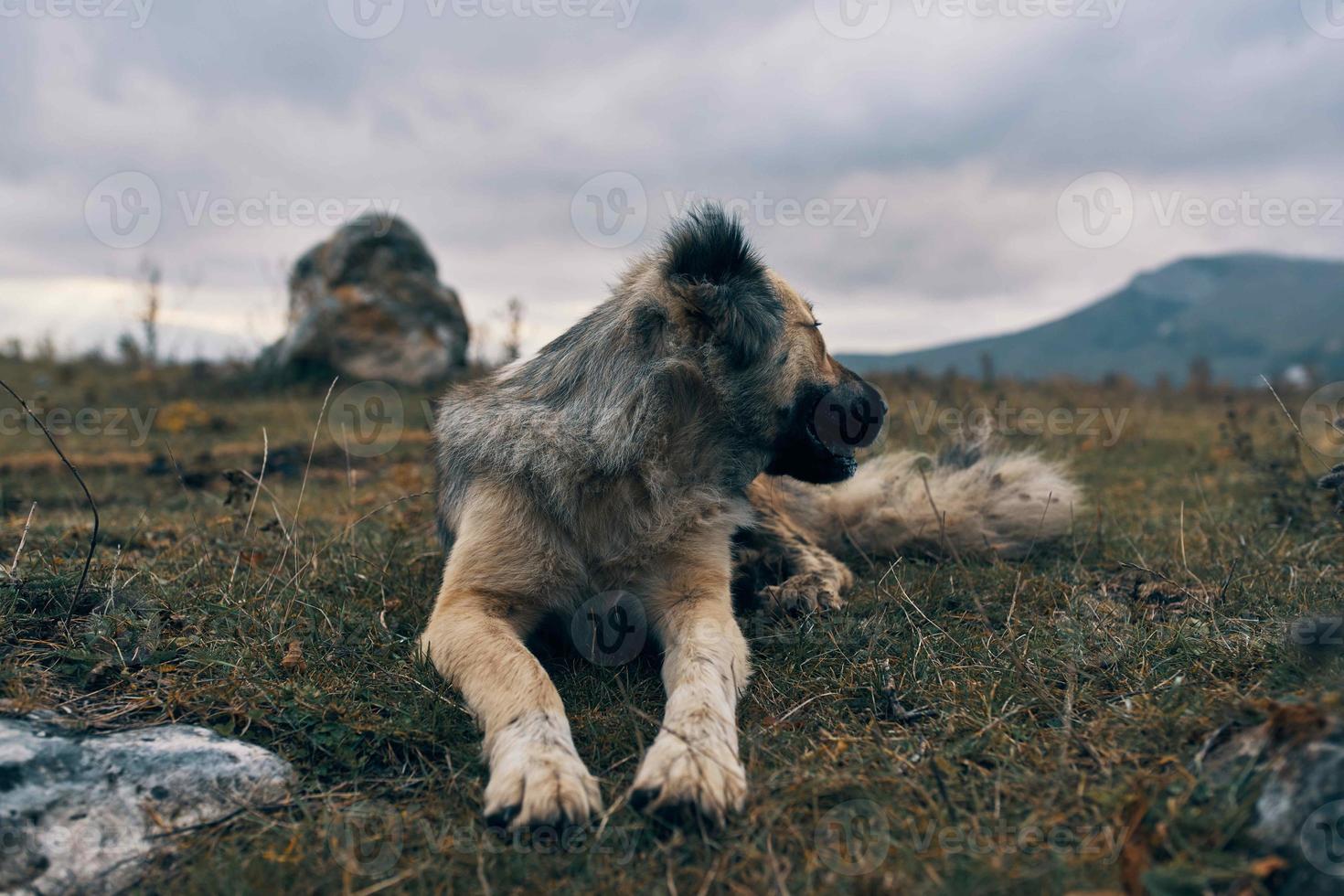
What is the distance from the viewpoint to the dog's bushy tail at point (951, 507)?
15.6 ft

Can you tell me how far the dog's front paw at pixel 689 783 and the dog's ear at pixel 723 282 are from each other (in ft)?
5.36

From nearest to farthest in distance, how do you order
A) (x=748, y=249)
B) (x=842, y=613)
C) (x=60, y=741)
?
(x=60, y=741)
(x=748, y=249)
(x=842, y=613)

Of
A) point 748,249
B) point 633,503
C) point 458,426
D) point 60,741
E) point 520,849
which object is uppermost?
point 748,249

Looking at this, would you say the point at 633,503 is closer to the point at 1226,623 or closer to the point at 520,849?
the point at 520,849

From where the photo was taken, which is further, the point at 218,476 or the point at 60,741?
the point at 218,476

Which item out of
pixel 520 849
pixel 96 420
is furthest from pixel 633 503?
pixel 96 420

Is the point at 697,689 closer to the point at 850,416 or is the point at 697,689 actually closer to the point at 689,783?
the point at 689,783

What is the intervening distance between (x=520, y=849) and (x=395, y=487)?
16.3 feet

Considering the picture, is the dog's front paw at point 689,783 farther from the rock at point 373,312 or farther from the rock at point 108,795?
the rock at point 373,312

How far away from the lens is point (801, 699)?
9.92ft

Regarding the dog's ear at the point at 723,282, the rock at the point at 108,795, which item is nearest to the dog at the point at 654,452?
the dog's ear at the point at 723,282

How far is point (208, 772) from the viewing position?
92.2 inches

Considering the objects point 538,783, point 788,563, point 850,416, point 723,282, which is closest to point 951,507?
point 788,563

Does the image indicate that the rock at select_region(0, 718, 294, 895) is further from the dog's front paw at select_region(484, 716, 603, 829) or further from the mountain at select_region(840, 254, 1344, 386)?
the mountain at select_region(840, 254, 1344, 386)
